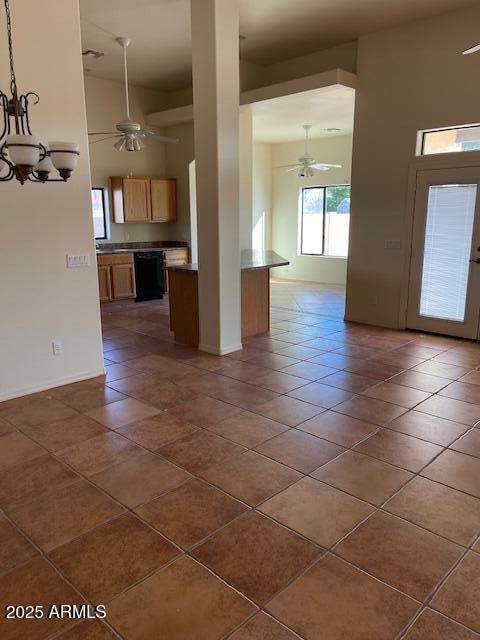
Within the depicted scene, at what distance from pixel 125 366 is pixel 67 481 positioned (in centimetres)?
215

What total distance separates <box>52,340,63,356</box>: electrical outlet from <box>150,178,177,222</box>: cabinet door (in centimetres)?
497

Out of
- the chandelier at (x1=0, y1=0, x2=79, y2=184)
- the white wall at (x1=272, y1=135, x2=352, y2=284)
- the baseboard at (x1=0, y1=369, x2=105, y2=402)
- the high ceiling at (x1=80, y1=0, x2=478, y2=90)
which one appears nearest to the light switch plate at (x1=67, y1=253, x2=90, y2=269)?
the baseboard at (x1=0, y1=369, x2=105, y2=402)

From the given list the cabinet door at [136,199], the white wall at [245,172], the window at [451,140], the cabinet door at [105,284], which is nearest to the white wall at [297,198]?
the white wall at [245,172]

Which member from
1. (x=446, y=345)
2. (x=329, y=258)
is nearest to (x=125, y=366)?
(x=446, y=345)

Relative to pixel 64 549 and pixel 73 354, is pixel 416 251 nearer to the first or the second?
pixel 73 354

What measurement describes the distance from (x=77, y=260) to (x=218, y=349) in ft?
5.68

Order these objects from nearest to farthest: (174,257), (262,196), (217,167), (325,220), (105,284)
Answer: (217,167), (105,284), (174,257), (325,220), (262,196)

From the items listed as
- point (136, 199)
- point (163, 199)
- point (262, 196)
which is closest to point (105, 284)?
point (136, 199)

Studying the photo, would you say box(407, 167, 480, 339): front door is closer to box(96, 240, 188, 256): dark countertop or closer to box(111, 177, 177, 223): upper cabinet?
box(96, 240, 188, 256): dark countertop

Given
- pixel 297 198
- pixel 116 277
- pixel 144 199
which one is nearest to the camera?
pixel 116 277

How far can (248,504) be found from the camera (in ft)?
8.23

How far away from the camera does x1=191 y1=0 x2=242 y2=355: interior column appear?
4602 mm

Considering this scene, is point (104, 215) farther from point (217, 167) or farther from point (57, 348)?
point (57, 348)

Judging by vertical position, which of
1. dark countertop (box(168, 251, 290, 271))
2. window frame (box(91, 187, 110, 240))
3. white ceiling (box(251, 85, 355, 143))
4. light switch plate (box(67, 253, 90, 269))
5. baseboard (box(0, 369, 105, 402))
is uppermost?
white ceiling (box(251, 85, 355, 143))
